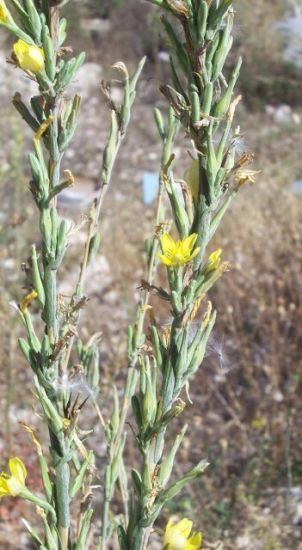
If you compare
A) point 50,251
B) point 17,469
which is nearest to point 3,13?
point 50,251

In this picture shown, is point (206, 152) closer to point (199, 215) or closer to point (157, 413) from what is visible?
point (199, 215)

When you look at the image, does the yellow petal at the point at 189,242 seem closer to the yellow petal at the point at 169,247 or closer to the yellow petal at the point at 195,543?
the yellow petal at the point at 169,247

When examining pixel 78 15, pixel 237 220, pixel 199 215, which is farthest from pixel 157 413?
pixel 78 15

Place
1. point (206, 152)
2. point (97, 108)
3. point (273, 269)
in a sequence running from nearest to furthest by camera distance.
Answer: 1. point (206, 152)
2. point (273, 269)
3. point (97, 108)

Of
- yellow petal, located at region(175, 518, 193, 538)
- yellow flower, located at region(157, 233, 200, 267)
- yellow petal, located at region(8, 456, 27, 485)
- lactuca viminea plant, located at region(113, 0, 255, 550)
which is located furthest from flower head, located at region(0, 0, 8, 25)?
yellow petal, located at region(175, 518, 193, 538)

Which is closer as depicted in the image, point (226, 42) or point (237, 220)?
point (226, 42)

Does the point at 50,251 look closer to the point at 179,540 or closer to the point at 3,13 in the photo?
the point at 3,13

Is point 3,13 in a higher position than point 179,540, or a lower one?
higher
